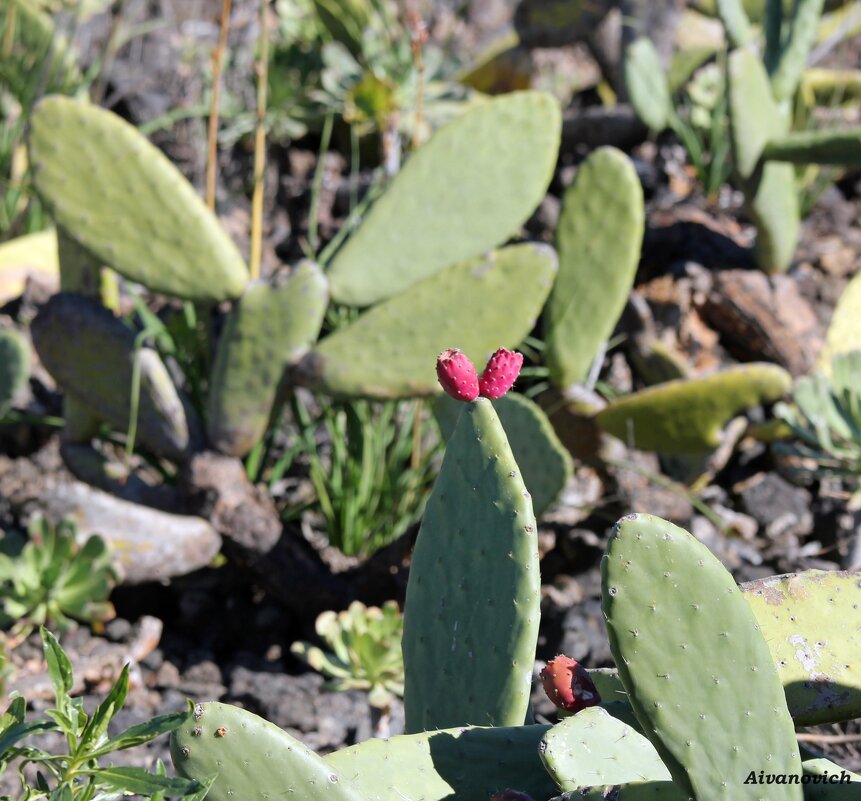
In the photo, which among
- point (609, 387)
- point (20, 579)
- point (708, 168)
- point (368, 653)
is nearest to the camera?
point (368, 653)

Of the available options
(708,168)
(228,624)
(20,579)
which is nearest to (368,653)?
(228,624)

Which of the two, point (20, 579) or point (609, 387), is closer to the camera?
point (20, 579)

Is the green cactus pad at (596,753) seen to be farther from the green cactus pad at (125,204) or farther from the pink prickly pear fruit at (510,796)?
the green cactus pad at (125,204)

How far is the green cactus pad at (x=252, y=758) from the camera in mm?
879

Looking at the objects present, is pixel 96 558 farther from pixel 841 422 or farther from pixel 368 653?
pixel 841 422

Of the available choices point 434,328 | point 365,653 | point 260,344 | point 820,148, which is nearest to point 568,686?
point 365,653

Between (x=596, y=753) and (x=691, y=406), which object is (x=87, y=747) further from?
(x=691, y=406)

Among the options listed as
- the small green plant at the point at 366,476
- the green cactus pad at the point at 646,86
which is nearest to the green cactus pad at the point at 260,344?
the small green plant at the point at 366,476

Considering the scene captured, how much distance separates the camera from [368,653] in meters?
1.65

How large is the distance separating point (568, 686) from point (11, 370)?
1567 millimetres

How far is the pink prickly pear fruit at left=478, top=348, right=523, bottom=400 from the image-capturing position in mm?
994

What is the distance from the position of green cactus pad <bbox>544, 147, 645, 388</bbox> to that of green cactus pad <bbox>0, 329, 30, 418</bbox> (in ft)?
3.52

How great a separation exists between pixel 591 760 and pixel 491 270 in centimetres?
102

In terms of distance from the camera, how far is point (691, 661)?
0.85 meters
